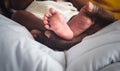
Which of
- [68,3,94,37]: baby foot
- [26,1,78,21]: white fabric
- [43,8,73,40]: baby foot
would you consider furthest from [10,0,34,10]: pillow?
[68,3,94,37]: baby foot

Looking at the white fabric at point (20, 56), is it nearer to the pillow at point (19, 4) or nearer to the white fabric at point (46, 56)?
the white fabric at point (46, 56)

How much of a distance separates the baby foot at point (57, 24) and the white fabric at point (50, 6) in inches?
1.1

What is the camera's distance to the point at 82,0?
1.16 m

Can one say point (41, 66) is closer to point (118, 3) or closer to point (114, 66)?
point (114, 66)

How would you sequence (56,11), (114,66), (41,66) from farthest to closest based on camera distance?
(56,11) → (41,66) → (114,66)

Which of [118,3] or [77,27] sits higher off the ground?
[118,3]

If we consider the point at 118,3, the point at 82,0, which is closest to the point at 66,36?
the point at 82,0

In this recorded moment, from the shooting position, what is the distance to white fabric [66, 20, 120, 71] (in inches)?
31.2

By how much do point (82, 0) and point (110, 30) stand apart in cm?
24

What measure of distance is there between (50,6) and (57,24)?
4.3 inches

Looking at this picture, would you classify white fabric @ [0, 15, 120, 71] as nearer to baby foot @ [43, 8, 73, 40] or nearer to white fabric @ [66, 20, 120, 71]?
white fabric @ [66, 20, 120, 71]

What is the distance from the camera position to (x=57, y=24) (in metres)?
1.10

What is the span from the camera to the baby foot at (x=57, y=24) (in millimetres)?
1105

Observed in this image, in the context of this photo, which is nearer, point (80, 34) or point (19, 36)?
point (19, 36)
